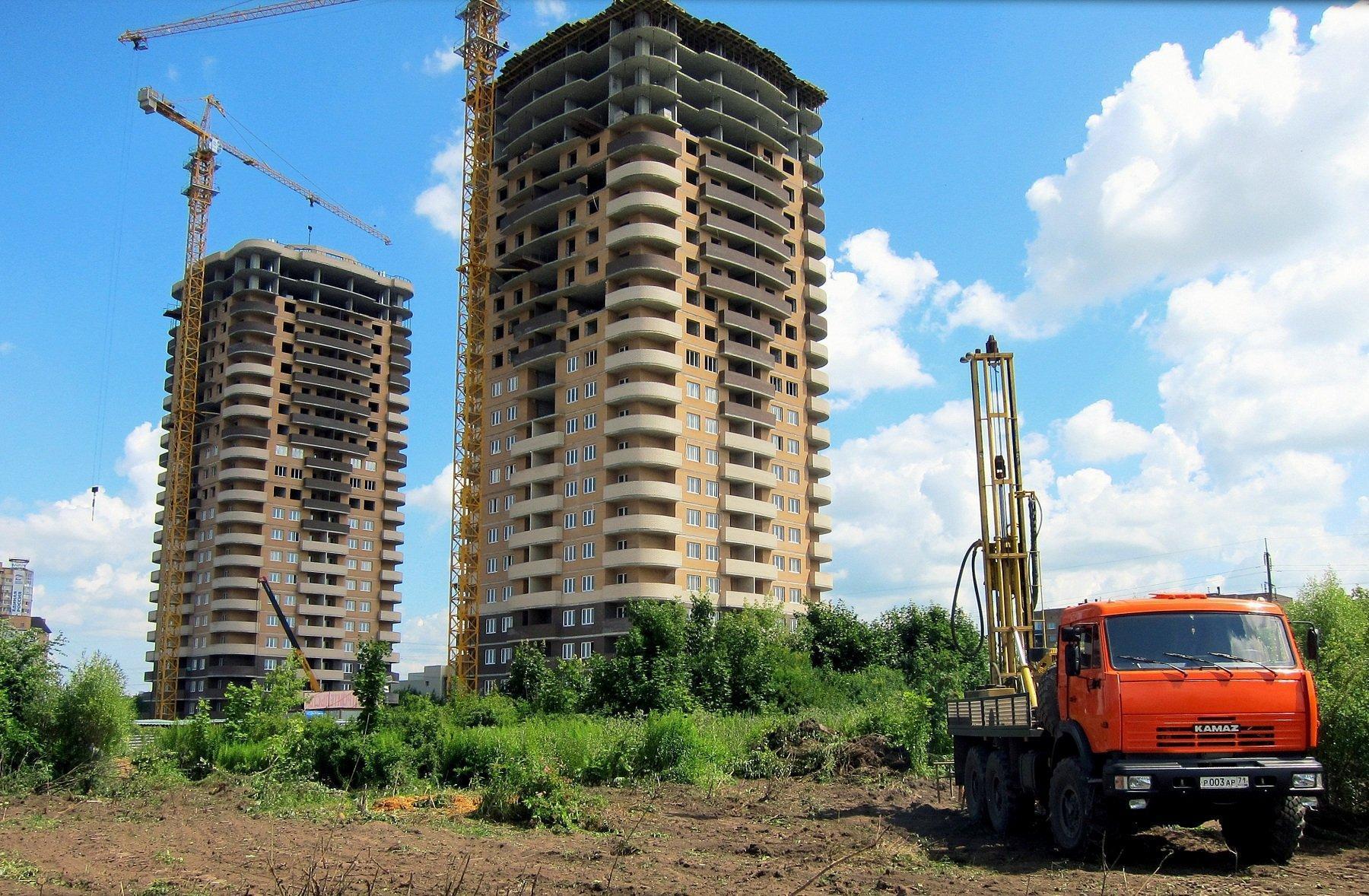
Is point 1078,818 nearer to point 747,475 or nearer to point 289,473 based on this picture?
point 747,475

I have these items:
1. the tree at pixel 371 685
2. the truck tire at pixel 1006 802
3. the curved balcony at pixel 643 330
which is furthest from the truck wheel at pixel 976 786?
the curved balcony at pixel 643 330

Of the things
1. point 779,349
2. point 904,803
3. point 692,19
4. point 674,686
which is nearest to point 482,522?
point 779,349

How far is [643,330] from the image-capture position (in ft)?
260

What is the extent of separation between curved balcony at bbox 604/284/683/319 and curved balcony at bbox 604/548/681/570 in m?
17.9

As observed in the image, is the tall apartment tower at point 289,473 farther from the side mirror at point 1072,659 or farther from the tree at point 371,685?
the side mirror at point 1072,659

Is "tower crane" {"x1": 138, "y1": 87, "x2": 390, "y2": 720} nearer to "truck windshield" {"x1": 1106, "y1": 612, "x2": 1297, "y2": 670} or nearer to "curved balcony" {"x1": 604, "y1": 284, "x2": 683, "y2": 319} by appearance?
"curved balcony" {"x1": 604, "y1": 284, "x2": 683, "y2": 319}

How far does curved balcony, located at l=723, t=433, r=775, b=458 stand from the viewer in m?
83.9

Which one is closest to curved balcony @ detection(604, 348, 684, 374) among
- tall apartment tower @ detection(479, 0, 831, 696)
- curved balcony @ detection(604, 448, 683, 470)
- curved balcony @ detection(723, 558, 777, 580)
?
tall apartment tower @ detection(479, 0, 831, 696)

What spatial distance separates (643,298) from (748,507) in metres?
17.7

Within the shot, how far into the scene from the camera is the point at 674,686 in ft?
182

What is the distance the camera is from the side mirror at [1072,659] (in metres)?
16.3

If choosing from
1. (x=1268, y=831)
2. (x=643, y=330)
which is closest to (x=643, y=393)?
(x=643, y=330)

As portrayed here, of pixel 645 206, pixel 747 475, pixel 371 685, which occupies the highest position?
pixel 645 206

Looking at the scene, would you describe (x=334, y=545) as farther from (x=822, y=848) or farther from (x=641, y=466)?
(x=822, y=848)
